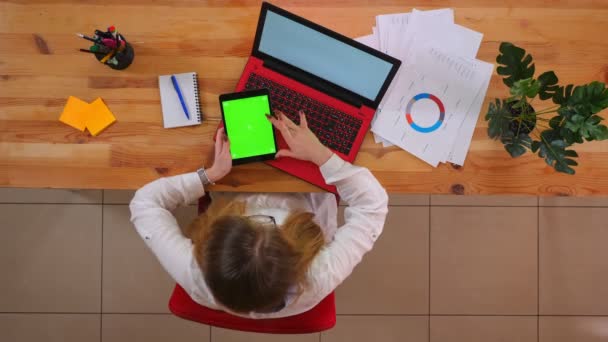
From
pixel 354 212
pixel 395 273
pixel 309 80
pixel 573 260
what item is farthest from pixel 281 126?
pixel 573 260

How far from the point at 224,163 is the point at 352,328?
1.12 meters

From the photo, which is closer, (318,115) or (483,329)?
(318,115)

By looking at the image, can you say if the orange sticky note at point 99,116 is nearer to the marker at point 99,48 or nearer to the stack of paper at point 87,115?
the stack of paper at point 87,115

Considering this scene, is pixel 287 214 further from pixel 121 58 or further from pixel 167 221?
pixel 121 58

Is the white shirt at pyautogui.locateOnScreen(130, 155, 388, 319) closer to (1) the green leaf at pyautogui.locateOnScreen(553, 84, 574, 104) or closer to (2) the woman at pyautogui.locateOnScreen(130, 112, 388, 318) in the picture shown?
(2) the woman at pyautogui.locateOnScreen(130, 112, 388, 318)

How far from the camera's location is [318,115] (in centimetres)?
120

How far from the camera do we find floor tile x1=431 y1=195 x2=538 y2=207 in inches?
76.9

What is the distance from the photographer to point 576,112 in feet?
3.43

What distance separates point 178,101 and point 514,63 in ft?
2.77

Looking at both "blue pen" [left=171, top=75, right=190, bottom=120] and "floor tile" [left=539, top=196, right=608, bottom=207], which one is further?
"floor tile" [left=539, top=196, right=608, bottom=207]

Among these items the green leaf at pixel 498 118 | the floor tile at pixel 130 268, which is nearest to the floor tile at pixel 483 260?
the green leaf at pixel 498 118

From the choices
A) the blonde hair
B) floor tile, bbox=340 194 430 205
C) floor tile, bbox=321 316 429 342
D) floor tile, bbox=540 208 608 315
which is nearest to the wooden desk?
the blonde hair

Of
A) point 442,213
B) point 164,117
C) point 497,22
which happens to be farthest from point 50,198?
point 497,22

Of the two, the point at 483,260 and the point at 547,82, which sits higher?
the point at 547,82
